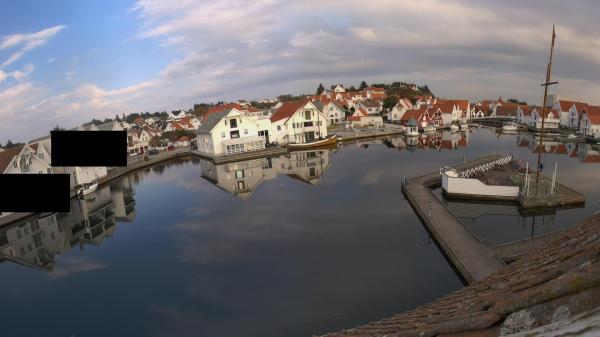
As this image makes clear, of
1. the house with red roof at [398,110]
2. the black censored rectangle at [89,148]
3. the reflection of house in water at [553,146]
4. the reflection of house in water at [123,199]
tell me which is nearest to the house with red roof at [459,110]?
the house with red roof at [398,110]

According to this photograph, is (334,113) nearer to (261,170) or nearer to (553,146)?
(553,146)

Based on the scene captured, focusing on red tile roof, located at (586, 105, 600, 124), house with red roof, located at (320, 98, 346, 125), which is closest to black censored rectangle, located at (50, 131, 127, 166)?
red tile roof, located at (586, 105, 600, 124)

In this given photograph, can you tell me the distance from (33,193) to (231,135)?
3105 cm

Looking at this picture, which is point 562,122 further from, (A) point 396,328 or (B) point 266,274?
(A) point 396,328

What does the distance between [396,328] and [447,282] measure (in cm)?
704

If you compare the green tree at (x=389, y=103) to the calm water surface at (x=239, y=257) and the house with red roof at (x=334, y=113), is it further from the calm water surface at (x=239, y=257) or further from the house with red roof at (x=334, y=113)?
the calm water surface at (x=239, y=257)

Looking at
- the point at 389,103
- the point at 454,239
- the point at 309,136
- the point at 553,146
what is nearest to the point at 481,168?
the point at 454,239

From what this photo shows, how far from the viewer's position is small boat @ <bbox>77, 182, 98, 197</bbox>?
19.5 m

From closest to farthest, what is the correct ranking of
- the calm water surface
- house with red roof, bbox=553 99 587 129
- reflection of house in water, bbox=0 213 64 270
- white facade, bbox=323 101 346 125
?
the calm water surface → reflection of house in water, bbox=0 213 64 270 → house with red roof, bbox=553 99 587 129 → white facade, bbox=323 101 346 125

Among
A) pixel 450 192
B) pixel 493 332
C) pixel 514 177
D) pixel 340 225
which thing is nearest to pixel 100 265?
pixel 340 225

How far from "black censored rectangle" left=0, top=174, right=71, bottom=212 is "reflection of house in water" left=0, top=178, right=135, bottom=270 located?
13.7 m

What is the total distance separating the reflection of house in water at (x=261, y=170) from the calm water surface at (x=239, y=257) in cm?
40

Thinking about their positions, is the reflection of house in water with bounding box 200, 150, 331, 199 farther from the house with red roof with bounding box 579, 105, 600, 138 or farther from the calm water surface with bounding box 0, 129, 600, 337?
the house with red roof with bounding box 579, 105, 600, 138

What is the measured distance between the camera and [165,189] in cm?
2077
